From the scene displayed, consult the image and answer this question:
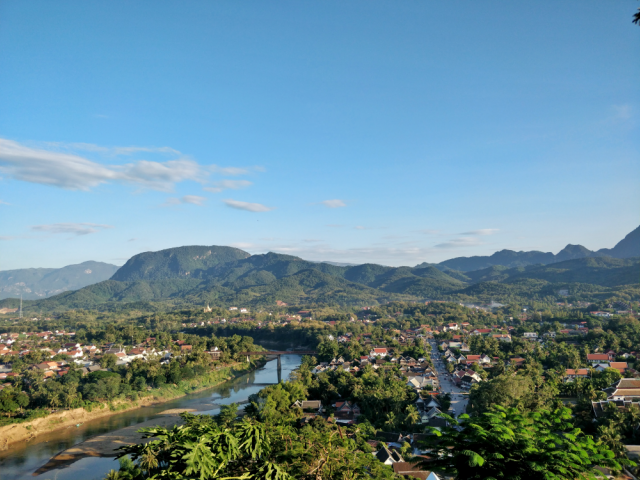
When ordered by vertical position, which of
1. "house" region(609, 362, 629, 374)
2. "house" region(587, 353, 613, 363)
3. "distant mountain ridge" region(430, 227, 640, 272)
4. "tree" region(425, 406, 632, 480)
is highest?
"distant mountain ridge" region(430, 227, 640, 272)

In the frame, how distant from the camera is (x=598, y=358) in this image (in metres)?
28.1

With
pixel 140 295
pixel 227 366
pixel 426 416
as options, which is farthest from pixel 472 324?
pixel 140 295

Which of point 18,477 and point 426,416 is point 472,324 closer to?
point 426,416

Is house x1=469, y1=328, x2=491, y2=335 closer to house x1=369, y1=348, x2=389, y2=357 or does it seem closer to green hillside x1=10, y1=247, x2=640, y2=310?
house x1=369, y1=348, x2=389, y2=357

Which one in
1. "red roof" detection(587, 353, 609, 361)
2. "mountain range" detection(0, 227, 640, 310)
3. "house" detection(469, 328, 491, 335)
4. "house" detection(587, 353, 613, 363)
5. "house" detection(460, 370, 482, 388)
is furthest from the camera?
"mountain range" detection(0, 227, 640, 310)

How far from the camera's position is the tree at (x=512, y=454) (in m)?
3.91

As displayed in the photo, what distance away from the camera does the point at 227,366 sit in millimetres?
33750

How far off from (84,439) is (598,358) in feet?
105

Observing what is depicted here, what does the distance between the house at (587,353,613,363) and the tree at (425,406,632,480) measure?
94.4 ft

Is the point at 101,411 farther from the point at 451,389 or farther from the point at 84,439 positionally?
the point at 451,389

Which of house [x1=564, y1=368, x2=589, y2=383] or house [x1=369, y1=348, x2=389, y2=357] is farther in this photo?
house [x1=369, y1=348, x2=389, y2=357]

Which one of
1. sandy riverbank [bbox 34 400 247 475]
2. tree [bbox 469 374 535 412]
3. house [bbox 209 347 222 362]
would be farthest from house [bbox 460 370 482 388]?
house [bbox 209 347 222 362]

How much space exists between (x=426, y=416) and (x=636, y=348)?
2224cm

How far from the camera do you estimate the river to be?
15180mm
